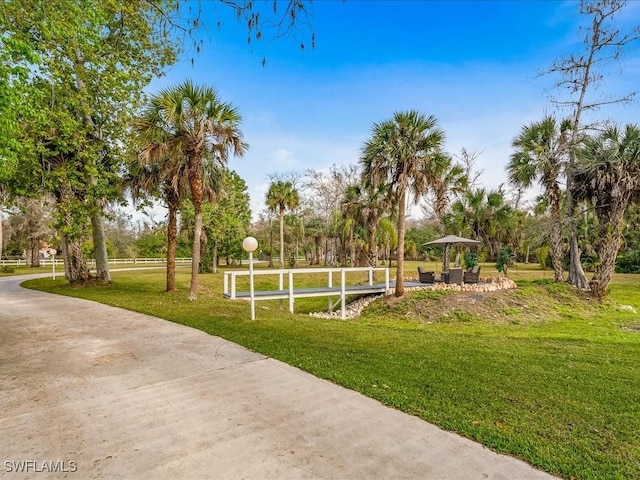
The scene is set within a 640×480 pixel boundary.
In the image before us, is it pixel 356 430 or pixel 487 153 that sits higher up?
pixel 487 153

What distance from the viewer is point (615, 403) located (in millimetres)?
3623

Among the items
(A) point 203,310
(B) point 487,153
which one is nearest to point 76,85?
(A) point 203,310

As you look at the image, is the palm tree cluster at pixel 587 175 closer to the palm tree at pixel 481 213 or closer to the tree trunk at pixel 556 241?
the tree trunk at pixel 556 241

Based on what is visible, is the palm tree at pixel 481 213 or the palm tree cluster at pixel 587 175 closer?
the palm tree cluster at pixel 587 175

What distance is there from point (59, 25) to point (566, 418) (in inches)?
369

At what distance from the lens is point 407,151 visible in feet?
42.1

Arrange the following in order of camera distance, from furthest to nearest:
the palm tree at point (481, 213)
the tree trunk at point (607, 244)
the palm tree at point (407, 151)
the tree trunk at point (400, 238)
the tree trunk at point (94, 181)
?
1. the palm tree at point (481, 213)
2. the tree trunk at point (607, 244)
3. the tree trunk at point (400, 238)
4. the palm tree at point (407, 151)
5. the tree trunk at point (94, 181)

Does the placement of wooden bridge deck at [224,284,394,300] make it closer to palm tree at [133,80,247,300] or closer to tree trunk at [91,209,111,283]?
palm tree at [133,80,247,300]

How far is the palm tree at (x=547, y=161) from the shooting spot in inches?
602

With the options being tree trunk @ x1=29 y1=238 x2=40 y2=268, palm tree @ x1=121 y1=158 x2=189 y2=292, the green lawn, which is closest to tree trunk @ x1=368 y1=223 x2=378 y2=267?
palm tree @ x1=121 y1=158 x2=189 y2=292

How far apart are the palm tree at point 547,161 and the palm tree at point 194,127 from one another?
12760 millimetres

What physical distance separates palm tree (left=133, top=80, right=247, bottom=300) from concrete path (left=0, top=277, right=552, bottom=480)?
6.21 m

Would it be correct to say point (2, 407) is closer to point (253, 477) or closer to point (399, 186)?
point (253, 477)

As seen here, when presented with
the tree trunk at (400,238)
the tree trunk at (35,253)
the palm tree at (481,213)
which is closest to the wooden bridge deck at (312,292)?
the tree trunk at (400,238)
